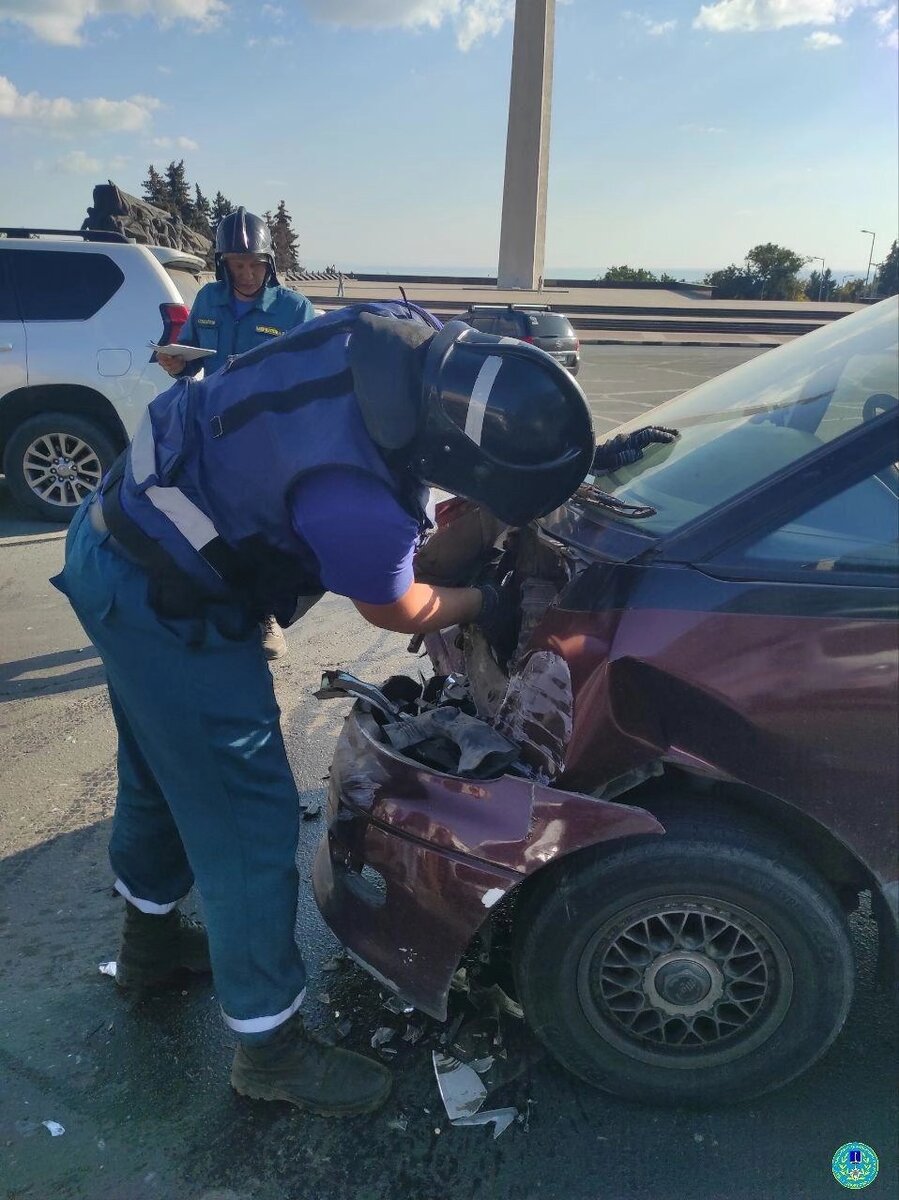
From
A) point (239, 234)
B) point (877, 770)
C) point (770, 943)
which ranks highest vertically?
point (239, 234)

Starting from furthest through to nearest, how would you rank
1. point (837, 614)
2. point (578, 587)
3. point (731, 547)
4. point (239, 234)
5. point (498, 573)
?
point (239, 234), point (498, 573), point (578, 587), point (731, 547), point (837, 614)

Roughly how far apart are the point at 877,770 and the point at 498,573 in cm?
112

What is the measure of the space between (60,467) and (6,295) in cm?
127

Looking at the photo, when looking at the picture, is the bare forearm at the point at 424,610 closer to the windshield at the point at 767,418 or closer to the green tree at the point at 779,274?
the windshield at the point at 767,418

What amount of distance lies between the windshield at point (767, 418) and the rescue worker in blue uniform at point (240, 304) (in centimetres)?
234

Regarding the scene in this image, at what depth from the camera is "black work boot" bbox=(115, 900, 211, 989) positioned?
2.35 metres

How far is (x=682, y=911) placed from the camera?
188cm

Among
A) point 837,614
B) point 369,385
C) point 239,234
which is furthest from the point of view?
point 239,234

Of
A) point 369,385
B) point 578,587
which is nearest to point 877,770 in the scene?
point 578,587

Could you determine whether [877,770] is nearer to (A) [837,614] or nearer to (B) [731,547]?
(A) [837,614]

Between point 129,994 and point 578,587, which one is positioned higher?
point 578,587

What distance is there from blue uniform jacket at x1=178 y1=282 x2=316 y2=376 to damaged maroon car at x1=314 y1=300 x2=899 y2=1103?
2833mm

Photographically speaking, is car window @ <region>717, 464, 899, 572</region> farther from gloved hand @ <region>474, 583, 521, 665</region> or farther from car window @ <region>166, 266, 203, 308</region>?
car window @ <region>166, 266, 203, 308</region>

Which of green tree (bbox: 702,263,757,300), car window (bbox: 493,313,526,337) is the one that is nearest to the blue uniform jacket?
car window (bbox: 493,313,526,337)
